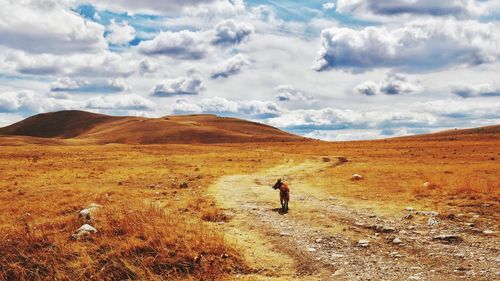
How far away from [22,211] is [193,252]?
13.9 meters

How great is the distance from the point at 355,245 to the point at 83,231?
870 cm

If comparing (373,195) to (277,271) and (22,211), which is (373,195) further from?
(22,211)

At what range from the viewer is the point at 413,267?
1062 centimetres

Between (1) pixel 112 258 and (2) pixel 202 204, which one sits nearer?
(1) pixel 112 258

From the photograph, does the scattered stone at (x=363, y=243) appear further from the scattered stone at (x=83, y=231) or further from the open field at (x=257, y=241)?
the scattered stone at (x=83, y=231)

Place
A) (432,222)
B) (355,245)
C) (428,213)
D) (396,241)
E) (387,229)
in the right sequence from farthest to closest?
(428,213) < (432,222) < (387,229) < (396,241) < (355,245)

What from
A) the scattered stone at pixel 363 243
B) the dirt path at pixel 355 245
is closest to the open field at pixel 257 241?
the dirt path at pixel 355 245

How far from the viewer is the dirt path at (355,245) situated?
34.2 ft

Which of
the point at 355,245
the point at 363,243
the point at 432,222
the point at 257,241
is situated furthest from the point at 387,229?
the point at 257,241

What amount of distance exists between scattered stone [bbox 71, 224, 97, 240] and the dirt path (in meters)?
4.52

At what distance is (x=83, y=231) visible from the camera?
13875 mm

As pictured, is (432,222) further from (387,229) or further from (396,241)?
(396,241)

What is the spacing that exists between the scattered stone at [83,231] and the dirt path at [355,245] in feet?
14.8

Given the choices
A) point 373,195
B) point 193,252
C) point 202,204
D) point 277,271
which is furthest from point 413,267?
point 373,195
